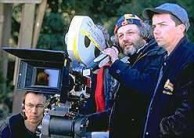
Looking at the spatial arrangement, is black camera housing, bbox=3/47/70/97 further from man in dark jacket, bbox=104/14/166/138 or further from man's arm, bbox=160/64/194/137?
man's arm, bbox=160/64/194/137

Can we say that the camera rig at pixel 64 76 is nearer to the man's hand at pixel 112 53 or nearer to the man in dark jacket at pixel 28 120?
the man's hand at pixel 112 53

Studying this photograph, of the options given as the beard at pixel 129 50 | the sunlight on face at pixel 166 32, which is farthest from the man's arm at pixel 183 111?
the beard at pixel 129 50

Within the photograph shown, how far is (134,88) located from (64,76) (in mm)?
404

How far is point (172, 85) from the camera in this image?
3445 mm

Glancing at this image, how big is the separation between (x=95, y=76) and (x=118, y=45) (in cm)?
36

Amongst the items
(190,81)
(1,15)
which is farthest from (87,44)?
(1,15)

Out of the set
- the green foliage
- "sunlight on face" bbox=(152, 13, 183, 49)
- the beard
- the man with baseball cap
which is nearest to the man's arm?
the man with baseball cap

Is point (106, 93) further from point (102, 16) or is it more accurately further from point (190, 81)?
point (102, 16)

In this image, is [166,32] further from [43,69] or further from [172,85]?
[43,69]

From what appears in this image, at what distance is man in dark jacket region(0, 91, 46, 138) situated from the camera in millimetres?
4211

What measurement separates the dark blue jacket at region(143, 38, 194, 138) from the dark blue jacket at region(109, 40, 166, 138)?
0.48 ft

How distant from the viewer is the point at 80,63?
3670 millimetres

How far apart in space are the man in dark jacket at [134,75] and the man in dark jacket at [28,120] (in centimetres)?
57

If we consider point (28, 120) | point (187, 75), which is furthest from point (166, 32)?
point (28, 120)
